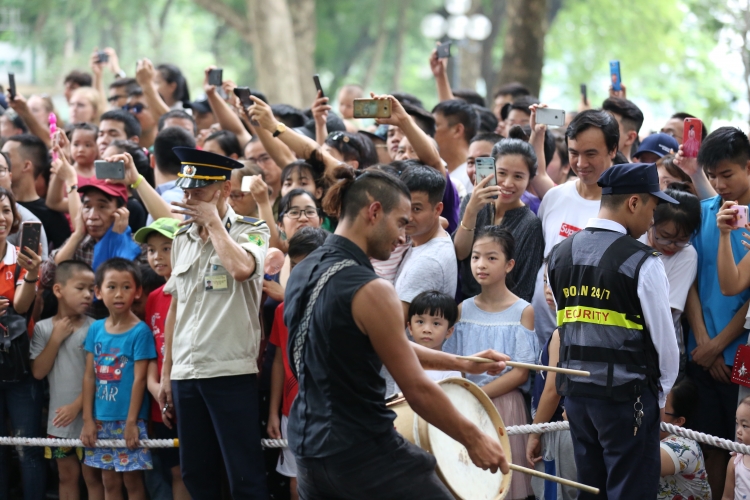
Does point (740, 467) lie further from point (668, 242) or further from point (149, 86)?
point (149, 86)

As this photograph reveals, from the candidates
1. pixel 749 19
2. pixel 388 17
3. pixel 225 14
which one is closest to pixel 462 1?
pixel 388 17

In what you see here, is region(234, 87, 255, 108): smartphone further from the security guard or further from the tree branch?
the tree branch

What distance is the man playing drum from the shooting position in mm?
3645

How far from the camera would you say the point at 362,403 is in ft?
12.2

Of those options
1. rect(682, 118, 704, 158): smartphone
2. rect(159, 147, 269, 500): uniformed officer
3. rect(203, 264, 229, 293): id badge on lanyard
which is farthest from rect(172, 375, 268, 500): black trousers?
rect(682, 118, 704, 158): smartphone

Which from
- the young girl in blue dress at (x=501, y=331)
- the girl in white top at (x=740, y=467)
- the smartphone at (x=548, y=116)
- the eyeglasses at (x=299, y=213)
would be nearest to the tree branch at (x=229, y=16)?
the eyeglasses at (x=299, y=213)

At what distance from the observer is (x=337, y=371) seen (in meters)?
3.72

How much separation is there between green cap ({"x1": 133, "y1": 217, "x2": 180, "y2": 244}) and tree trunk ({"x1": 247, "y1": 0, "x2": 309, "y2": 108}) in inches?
460

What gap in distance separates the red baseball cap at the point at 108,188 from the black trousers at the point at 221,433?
171 cm

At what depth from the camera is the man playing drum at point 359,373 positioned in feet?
12.0

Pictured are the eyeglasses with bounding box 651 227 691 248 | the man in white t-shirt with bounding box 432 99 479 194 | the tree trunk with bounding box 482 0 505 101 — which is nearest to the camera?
the eyeglasses with bounding box 651 227 691 248

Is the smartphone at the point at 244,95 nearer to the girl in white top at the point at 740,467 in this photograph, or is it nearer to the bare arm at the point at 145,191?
the bare arm at the point at 145,191

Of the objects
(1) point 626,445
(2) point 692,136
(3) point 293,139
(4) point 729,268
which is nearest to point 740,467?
(1) point 626,445

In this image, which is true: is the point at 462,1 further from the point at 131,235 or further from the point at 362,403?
the point at 362,403
